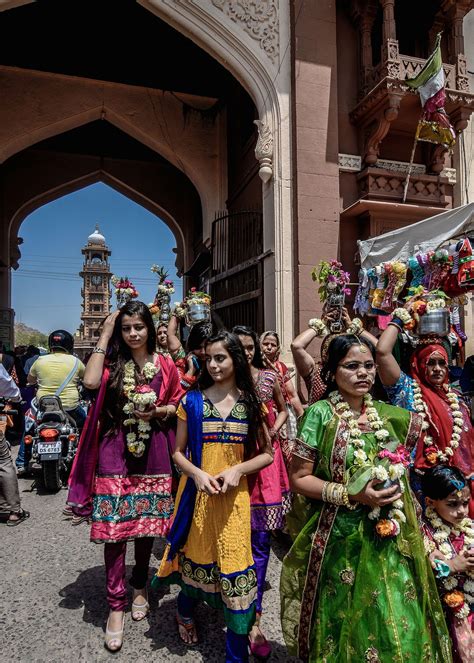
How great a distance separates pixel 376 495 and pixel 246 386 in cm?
86

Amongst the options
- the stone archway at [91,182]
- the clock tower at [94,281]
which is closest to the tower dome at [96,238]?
the clock tower at [94,281]

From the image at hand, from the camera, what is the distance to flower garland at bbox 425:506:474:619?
6.23 feet

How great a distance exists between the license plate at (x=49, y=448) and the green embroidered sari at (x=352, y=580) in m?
3.36

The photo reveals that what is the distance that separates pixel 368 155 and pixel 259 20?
2.74m

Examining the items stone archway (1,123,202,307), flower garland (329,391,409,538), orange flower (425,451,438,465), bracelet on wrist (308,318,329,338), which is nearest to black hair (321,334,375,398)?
flower garland (329,391,409,538)

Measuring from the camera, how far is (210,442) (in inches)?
84.3

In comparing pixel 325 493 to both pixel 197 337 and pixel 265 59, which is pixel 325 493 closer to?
pixel 197 337

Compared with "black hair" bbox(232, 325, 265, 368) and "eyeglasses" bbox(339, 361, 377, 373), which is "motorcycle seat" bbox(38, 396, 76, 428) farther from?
"eyeglasses" bbox(339, 361, 377, 373)

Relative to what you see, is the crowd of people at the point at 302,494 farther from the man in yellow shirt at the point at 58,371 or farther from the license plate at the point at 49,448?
the man in yellow shirt at the point at 58,371

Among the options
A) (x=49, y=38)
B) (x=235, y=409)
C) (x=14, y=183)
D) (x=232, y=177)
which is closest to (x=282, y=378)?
(x=235, y=409)

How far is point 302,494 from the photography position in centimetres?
183

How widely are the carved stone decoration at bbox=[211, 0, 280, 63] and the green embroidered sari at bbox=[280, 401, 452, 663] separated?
6.96 meters

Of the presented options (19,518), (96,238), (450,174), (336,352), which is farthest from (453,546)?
(96,238)

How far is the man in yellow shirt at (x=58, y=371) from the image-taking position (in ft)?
16.1
